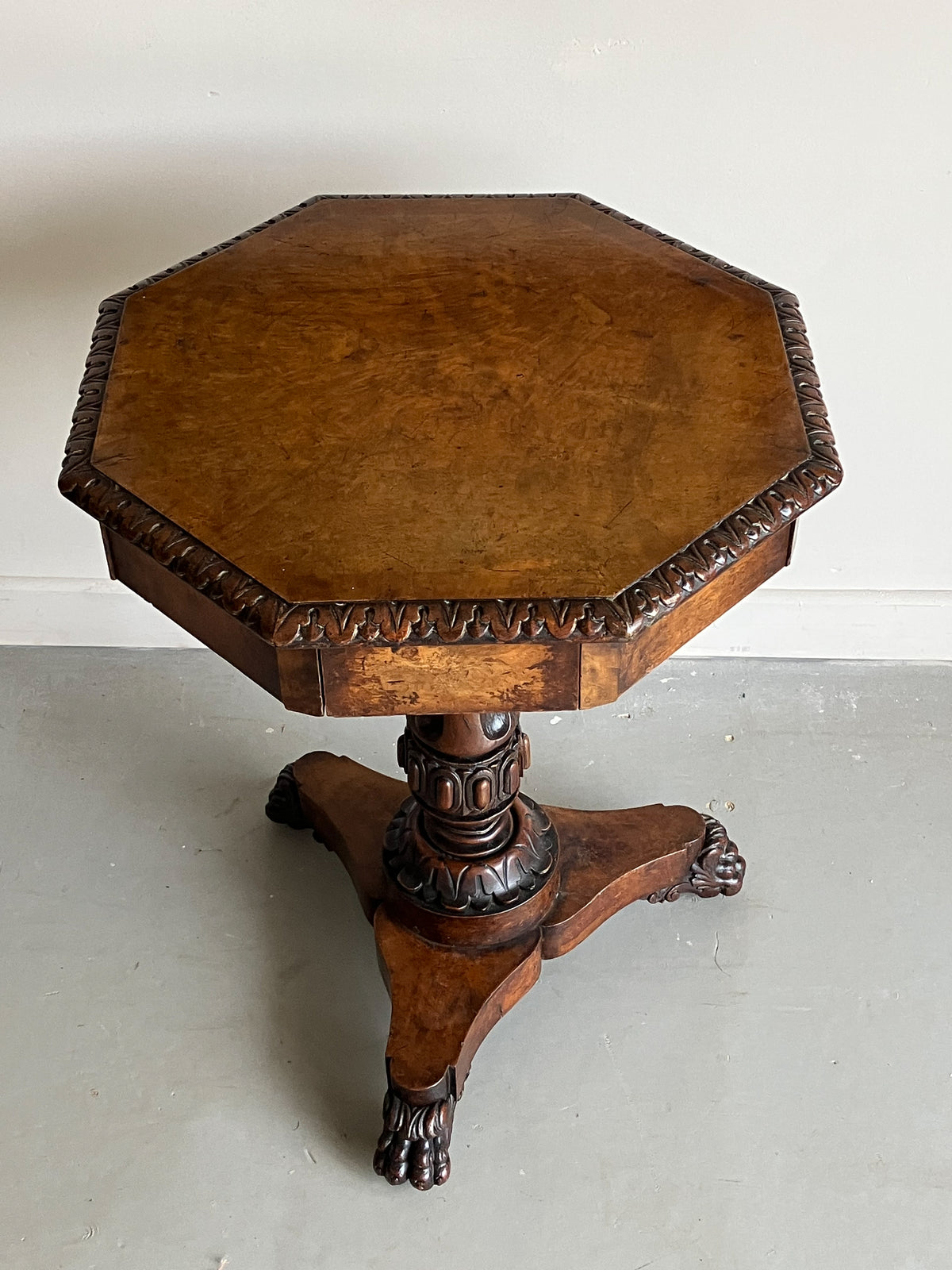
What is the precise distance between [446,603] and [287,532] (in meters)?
0.16

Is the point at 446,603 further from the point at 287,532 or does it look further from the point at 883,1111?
the point at 883,1111

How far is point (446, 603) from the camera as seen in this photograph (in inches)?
40.3

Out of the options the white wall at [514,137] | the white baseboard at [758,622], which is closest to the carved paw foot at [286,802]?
the white baseboard at [758,622]

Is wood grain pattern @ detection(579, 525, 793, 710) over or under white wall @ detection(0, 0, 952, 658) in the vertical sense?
under

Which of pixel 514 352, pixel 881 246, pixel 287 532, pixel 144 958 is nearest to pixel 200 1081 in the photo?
pixel 144 958

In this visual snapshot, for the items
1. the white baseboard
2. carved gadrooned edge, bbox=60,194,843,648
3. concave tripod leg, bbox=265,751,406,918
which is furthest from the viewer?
the white baseboard

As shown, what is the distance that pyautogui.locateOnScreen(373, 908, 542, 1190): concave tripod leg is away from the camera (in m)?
1.43

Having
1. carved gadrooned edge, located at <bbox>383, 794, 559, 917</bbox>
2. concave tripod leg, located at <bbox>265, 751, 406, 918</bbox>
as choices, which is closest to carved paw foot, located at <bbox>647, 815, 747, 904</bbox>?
carved gadrooned edge, located at <bbox>383, 794, 559, 917</bbox>

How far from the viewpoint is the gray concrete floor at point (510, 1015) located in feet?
4.65

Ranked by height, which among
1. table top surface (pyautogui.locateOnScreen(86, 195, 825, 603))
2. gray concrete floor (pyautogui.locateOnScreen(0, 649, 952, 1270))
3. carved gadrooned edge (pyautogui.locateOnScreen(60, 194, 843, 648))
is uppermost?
table top surface (pyautogui.locateOnScreen(86, 195, 825, 603))

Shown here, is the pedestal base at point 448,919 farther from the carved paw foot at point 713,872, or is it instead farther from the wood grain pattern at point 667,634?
the wood grain pattern at point 667,634

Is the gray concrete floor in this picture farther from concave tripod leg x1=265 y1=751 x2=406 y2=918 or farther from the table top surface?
the table top surface

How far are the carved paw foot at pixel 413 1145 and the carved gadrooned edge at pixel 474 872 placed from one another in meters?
0.24

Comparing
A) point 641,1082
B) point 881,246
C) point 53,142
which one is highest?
point 53,142
